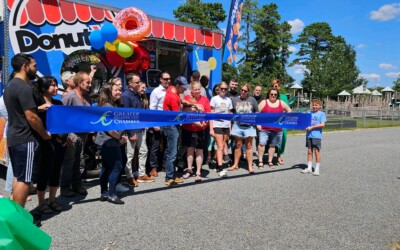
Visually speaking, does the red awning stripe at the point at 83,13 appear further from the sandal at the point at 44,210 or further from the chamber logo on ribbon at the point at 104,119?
the sandal at the point at 44,210

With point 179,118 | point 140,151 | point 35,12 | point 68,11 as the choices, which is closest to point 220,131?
point 179,118

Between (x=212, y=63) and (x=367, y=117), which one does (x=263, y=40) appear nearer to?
(x=367, y=117)

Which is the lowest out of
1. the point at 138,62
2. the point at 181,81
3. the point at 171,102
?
the point at 171,102

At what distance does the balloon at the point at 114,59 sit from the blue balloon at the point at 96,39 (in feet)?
0.91

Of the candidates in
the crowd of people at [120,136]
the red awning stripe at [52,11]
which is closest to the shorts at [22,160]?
the crowd of people at [120,136]

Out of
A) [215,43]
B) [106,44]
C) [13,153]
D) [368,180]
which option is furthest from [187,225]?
[215,43]

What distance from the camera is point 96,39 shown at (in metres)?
5.86

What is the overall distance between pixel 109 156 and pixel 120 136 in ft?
1.08

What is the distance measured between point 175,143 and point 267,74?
32.4 m

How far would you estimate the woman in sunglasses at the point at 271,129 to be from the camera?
→ 7355 millimetres

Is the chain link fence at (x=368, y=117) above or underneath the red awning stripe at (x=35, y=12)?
underneath

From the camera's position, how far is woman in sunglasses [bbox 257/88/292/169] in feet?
24.1

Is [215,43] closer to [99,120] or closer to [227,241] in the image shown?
[99,120]

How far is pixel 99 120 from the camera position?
4.64 meters
